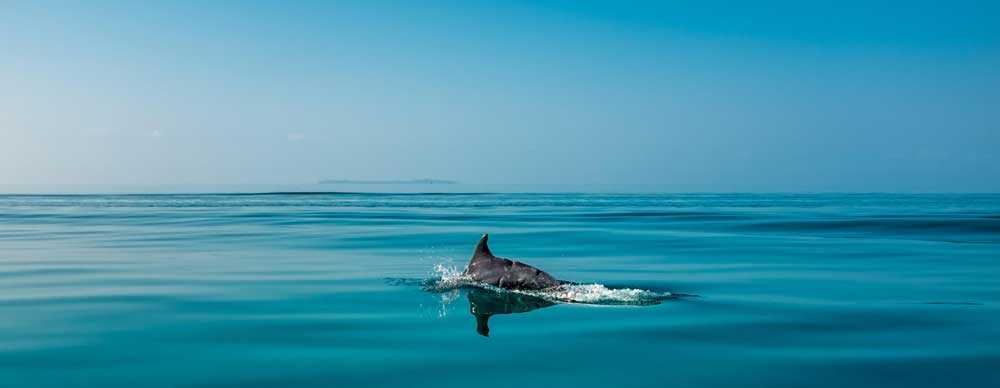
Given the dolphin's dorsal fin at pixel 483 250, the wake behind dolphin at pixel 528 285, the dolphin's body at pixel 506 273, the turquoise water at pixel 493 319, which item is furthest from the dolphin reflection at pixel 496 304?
the dolphin's dorsal fin at pixel 483 250

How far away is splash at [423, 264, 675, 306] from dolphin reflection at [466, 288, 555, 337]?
0.26 m

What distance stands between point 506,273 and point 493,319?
12.4 feet

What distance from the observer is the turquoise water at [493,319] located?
31.2ft

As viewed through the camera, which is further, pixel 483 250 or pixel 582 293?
pixel 483 250

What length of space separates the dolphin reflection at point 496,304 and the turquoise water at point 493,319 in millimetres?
93

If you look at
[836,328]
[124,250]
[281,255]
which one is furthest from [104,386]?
[124,250]

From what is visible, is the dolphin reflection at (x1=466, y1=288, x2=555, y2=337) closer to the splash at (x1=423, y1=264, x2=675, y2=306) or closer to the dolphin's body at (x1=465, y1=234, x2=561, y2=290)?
the splash at (x1=423, y1=264, x2=675, y2=306)

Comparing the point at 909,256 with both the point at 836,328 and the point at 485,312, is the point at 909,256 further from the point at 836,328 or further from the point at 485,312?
the point at 485,312


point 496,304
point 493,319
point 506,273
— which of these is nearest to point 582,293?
point 496,304

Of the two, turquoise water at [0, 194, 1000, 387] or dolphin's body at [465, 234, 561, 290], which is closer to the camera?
turquoise water at [0, 194, 1000, 387]

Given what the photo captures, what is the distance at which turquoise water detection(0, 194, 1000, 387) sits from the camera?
952 centimetres

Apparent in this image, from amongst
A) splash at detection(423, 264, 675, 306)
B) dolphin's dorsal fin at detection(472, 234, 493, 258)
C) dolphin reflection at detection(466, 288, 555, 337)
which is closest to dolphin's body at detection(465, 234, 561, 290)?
dolphin's dorsal fin at detection(472, 234, 493, 258)

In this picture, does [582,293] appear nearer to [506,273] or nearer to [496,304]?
[496,304]

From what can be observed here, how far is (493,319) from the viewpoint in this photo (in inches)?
516
